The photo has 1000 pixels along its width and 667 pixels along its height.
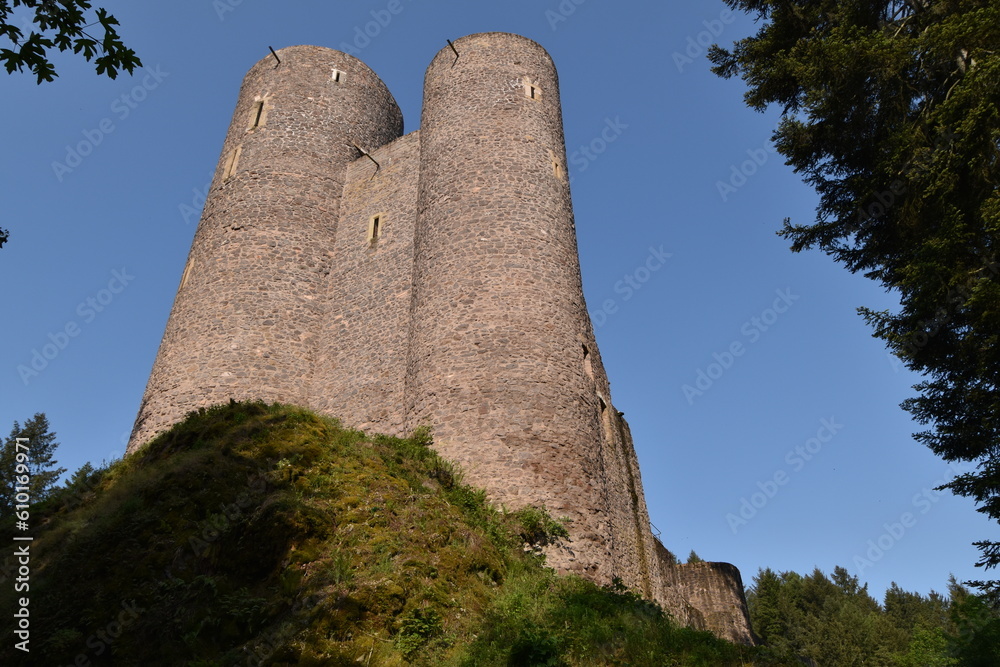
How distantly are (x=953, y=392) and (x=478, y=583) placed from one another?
7113 millimetres

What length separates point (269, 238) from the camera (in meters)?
17.8

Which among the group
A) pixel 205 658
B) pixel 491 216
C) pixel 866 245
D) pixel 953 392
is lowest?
pixel 205 658

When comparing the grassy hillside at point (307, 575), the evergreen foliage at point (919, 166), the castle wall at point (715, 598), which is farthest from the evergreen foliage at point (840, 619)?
the grassy hillside at point (307, 575)

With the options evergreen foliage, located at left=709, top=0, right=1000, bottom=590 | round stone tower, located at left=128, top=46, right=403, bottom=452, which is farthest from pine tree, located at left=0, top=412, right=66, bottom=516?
evergreen foliage, located at left=709, top=0, right=1000, bottom=590

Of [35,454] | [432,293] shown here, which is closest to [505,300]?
[432,293]

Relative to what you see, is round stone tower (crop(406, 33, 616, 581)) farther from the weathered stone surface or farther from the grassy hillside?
the grassy hillside

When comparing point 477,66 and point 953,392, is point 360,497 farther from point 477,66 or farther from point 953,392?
point 477,66

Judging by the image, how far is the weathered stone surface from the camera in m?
12.5

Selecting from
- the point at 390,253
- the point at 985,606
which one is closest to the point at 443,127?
the point at 390,253

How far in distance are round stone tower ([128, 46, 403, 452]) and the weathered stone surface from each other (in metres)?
0.05

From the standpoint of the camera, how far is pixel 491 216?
49.6ft

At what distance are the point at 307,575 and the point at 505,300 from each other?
22.6 ft

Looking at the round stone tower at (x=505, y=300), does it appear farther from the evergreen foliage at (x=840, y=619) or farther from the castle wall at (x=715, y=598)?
the evergreen foliage at (x=840, y=619)

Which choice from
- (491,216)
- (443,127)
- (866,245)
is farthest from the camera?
(443,127)
